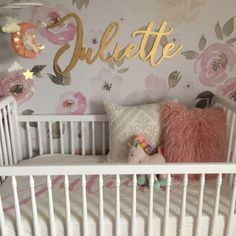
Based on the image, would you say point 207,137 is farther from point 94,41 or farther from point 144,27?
point 94,41

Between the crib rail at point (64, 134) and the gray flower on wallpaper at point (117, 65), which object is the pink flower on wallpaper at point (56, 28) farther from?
the crib rail at point (64, 134)

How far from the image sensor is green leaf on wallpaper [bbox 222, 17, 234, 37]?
1827 mm

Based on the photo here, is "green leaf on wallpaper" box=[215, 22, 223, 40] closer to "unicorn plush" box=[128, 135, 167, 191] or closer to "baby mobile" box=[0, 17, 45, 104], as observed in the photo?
"unicorn plush" box=[128, 135, 167, 191]

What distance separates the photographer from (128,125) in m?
1.79

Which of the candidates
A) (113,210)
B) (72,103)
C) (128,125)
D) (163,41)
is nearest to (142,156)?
(128,125)

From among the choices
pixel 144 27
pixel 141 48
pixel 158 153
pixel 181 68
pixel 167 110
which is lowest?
pixel 158 153

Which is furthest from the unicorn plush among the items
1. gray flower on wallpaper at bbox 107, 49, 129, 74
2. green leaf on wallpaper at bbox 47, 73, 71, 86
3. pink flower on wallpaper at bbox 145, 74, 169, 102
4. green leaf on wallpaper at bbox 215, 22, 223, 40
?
green leaf on wallpaper at bbox 215, 22, 223, 40

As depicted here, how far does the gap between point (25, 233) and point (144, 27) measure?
51.5 inches

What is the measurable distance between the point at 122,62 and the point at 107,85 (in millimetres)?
177

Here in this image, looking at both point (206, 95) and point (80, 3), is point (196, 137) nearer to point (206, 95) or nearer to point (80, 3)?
point (206, 95)

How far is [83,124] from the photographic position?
6.47 feet

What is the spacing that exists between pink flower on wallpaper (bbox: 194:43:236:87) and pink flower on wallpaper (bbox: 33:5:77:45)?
32.2 inches

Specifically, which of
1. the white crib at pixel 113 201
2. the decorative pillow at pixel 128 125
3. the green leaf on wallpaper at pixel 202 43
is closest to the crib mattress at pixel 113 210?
the white crib at pixel 113 201

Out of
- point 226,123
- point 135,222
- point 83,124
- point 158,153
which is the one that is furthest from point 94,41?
point 135,222
